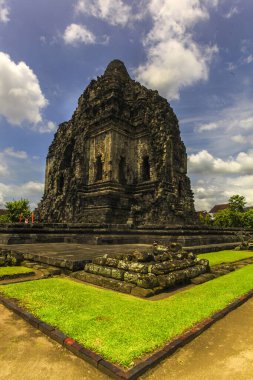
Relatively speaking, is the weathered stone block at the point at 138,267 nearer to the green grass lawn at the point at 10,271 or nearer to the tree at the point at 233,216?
the green grass lawn at the point at 10,271

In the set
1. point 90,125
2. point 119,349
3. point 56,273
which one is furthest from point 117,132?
point 119,349

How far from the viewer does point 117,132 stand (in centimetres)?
2581

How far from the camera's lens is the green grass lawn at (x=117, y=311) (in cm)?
313

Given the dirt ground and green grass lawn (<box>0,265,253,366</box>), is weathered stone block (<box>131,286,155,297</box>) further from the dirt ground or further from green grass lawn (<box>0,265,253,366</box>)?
the dirt ground

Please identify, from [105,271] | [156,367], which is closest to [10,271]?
[105,271]

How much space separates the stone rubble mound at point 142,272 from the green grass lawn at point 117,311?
0.34 m

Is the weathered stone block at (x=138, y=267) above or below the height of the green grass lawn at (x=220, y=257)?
above

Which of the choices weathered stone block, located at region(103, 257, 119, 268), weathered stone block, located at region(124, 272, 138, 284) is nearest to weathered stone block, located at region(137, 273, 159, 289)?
weathered stone block, located at region(124, 272, 138, 284)

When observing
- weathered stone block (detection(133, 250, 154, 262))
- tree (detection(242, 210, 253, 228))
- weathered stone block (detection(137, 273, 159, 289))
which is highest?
tree (detection(242, 210, 253, 228))

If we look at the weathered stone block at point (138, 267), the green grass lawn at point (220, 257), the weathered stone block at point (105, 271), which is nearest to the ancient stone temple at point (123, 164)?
the green grass lawn at point (220, 257)

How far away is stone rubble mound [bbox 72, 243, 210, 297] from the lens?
5386 millimetres

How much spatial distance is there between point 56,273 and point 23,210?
125ft

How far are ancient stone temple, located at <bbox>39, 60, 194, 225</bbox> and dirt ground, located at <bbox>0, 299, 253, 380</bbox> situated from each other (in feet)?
60.2

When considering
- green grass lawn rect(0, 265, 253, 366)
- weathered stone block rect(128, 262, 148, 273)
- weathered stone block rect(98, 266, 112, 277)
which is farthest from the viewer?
weathered stone block rect(98, 266, 112, 277)
